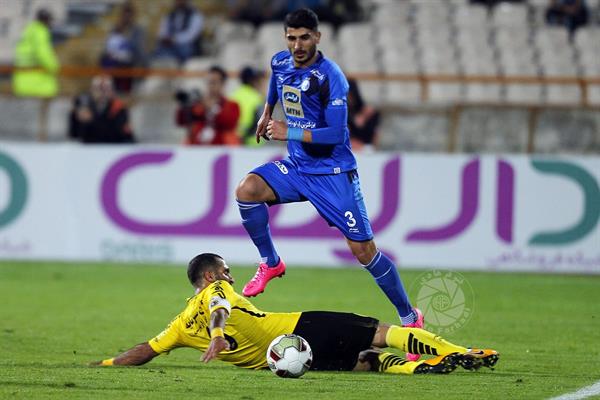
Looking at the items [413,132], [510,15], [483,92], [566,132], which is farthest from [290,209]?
[510,15]

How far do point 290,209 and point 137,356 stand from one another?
7.98 meters

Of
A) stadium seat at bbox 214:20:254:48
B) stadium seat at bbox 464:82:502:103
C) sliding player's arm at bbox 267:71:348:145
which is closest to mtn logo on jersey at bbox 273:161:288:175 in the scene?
sliding player's arm at bbox 267:71:348:145

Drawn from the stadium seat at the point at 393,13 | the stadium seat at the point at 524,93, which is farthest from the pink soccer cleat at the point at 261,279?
the stadium seat at the point at 393,13

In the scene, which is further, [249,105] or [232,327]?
[249,105]

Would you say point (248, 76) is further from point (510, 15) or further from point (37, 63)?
point (510, 15)

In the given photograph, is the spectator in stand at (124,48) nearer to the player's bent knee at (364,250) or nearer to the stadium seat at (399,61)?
the stadium seat at (399,61)

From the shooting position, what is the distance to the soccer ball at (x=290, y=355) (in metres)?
8.22

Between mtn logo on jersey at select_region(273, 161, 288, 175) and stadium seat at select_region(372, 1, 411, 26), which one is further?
stadium seat at select_region(372, 1, 411, 26)

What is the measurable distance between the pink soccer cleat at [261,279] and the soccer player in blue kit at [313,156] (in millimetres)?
10

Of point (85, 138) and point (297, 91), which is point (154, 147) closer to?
point (85, 138)

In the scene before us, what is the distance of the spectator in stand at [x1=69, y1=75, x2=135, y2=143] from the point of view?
17688mm

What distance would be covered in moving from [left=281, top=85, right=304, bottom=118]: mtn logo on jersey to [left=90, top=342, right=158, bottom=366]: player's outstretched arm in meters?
1.86

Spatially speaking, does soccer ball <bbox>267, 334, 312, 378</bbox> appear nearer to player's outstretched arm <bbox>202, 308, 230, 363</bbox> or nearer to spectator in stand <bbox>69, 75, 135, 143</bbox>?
player's outstretched arm <bbox>202, 308, 230, 363</bbox>

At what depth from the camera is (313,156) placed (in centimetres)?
923
